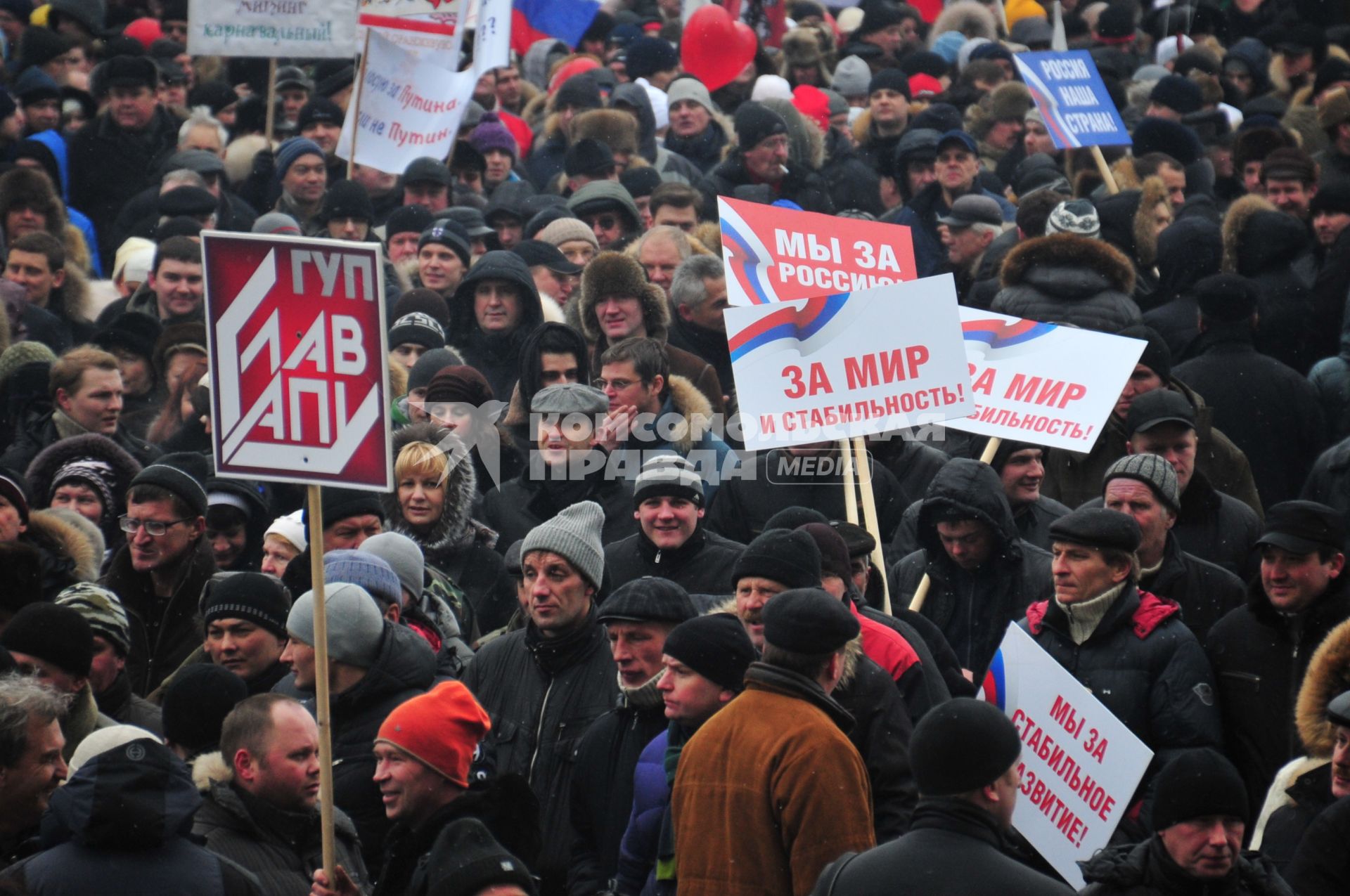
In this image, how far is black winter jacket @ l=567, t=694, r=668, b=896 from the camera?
5.54 meters

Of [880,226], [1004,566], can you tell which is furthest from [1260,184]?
[1004,566]

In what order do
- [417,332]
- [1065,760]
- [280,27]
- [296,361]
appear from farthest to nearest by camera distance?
[280,27] → [417,332] → [1065,760] → [296,361]

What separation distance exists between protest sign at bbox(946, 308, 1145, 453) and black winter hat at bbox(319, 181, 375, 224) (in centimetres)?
506

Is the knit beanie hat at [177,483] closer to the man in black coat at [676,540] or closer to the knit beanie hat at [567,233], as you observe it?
the man in black coat at [676,540]

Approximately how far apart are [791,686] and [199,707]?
1.83 meters

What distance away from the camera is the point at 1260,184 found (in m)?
11.8

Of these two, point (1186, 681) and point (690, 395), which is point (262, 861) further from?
point (690, 395)

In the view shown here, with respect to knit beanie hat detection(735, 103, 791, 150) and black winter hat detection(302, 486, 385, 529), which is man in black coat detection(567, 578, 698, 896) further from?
knit beanie hat detection(735, 103, 791, 150)

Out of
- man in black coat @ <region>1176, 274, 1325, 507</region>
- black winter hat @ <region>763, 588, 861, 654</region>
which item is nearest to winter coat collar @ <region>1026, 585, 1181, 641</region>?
black winter hat @ <region>763, 588, 861, 654</region>

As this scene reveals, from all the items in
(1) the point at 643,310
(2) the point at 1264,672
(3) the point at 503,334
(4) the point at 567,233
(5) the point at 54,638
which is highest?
(4) the point at 567,233

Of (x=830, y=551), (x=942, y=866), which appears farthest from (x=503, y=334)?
(x=942, y=866)

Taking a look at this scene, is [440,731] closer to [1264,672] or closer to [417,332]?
[1264,672]

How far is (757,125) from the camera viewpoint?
42.1ft

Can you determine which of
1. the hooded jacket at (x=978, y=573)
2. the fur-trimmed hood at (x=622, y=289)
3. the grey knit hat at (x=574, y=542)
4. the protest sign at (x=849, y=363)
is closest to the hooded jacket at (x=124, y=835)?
the grey knit hat at (x=574, y=542)
